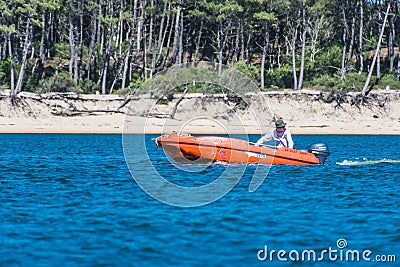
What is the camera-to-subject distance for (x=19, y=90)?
1804 inches

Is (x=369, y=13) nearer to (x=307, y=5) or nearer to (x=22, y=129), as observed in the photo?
(x=307, y=5)

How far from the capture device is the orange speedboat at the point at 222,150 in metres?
20.5

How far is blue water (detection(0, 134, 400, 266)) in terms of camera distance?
9.47 meters

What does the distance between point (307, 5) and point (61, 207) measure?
1662 inches

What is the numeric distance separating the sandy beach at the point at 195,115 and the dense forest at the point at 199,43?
6.33ft

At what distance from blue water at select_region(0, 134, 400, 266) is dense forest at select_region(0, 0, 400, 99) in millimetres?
29309

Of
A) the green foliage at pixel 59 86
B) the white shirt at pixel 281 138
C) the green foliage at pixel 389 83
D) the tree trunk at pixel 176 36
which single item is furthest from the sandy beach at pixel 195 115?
the white shirt at pixel 281 138

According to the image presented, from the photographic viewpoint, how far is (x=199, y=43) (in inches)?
2409

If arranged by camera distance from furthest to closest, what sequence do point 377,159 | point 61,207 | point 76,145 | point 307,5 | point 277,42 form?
1. point 277,42
2. point 307,5
3. point 76,145
4. point 377,159
5. point 61,207

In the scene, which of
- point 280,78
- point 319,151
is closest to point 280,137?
point 319,151

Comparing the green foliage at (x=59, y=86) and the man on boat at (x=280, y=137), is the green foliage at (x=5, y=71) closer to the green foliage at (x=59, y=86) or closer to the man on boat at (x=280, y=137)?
the green foliage at (x=59, y=86)

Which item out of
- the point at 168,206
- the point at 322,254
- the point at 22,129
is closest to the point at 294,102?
the point at 22,129

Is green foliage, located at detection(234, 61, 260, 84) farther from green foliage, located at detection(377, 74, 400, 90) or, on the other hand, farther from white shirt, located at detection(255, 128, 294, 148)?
white shirt, located at detection(255, 128, 294, 148)

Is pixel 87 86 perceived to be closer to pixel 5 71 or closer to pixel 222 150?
pixel 5 71
